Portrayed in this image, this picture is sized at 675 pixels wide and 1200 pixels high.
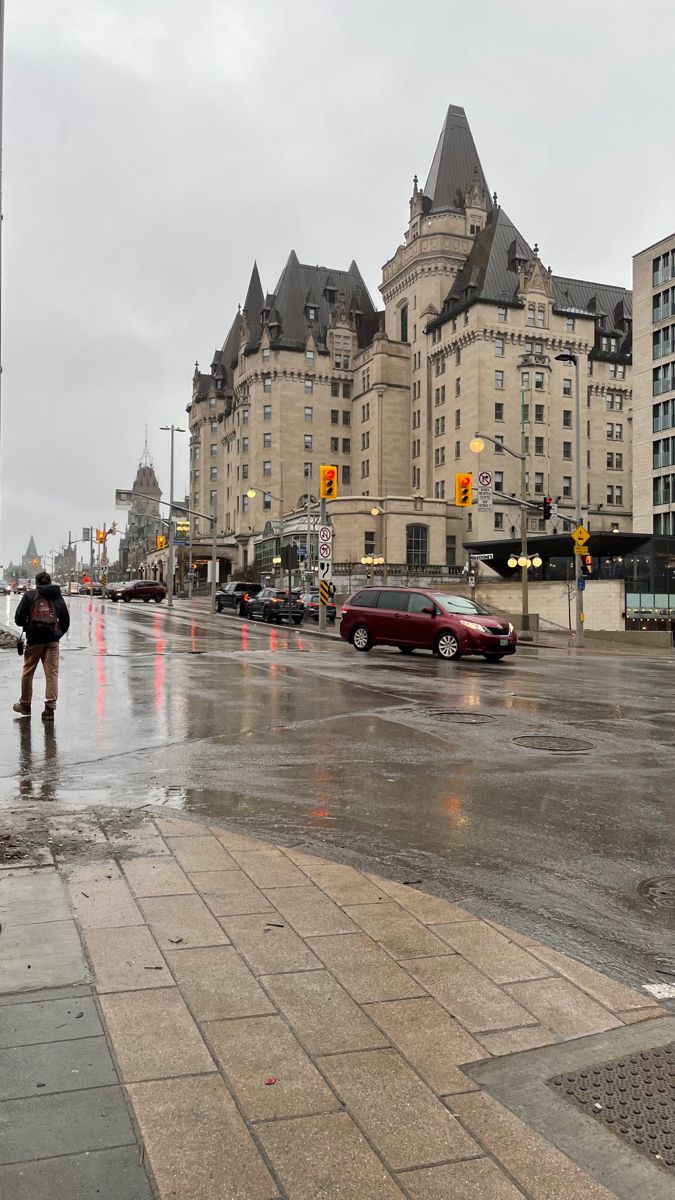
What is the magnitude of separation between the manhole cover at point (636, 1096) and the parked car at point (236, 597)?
147 feet

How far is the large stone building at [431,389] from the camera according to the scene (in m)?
77.5

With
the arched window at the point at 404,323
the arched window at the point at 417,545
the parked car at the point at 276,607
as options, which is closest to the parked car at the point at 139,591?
the arched window at the point at 417,545

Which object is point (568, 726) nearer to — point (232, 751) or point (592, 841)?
point (232, 751)

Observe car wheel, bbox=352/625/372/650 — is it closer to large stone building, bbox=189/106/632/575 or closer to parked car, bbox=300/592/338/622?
parked car, bbox=300/592/338/622

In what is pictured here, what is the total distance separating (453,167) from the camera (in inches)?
3561

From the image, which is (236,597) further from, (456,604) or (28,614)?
(28,614)

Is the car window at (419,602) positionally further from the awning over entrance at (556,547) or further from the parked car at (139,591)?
the parked car at (139,591)

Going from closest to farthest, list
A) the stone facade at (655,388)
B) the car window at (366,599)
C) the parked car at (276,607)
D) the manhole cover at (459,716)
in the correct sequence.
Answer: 1. the manhole cover at (459,716)
2. the car window at (366,599)
3. the parked car at (276,607)
4. the stone facade at (655,388)

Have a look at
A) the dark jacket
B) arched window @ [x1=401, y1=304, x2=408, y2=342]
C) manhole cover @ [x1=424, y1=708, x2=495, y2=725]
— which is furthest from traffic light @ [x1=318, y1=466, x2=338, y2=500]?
arched window @ [x1=401, y1=304, x2=408, y2=342]

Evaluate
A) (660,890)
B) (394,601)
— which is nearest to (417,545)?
(394,601)

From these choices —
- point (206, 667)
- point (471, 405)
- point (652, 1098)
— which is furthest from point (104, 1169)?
point (471, 405)

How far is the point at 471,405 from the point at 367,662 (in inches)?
2454

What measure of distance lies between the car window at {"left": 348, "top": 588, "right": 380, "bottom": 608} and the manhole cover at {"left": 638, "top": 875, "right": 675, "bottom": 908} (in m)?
18.3

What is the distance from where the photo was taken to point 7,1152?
227cm
